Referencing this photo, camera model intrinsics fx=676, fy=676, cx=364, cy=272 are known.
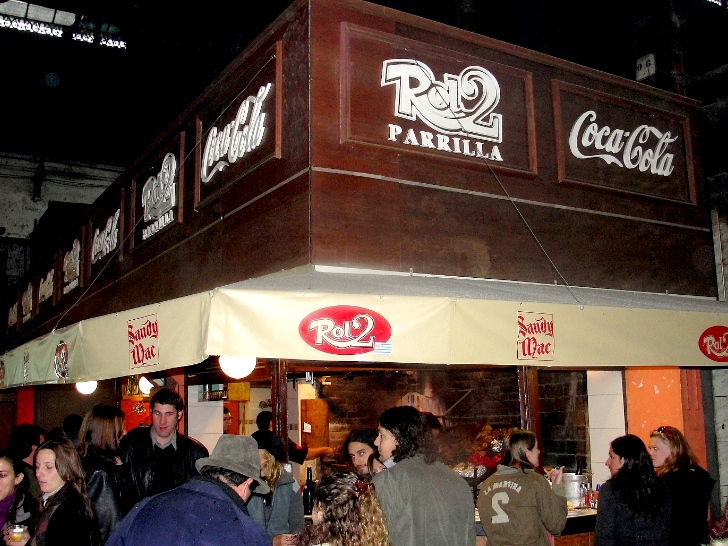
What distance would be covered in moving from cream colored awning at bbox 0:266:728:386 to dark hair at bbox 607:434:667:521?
0.67m

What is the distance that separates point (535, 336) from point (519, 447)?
1.00m

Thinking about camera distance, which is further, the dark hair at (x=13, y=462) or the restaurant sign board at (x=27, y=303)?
the restaurant sign board at (x=27, y=303)

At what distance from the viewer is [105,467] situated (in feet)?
17.7

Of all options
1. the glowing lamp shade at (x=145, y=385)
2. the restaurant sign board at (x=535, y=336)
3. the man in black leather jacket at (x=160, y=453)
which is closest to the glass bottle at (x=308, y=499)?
the man in black leather jacket at (x=160, y=453)

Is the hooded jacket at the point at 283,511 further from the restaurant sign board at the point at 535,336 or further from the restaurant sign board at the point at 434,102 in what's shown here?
the restaurant sign board at the point at 434,102

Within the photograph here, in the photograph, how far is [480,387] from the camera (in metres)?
11.0

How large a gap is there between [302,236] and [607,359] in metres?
2.52

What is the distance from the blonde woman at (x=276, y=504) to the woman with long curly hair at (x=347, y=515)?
2.57m

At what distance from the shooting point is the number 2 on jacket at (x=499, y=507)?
5.25 metres

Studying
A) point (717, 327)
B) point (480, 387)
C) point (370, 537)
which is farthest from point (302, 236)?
point (480, 387)

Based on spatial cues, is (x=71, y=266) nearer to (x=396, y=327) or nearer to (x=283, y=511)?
(x=283, y=511)

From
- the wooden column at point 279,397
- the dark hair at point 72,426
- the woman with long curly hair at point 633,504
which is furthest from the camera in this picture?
the dark hair at point 72,426

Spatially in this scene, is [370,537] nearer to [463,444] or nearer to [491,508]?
[491,508]

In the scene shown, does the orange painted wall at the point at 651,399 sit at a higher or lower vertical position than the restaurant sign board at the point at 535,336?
lower
